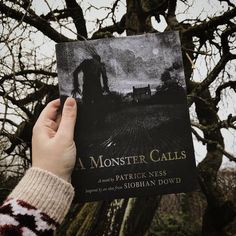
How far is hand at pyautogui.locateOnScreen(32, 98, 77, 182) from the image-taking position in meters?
1.24

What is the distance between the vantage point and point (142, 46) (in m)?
1.56

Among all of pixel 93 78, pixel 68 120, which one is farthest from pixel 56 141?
pixel 93 78

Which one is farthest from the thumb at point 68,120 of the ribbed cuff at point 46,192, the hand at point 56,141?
the ribbed cuff at point 46,192

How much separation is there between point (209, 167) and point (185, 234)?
4.67 meters

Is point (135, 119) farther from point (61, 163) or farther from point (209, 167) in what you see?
point (209, 167)

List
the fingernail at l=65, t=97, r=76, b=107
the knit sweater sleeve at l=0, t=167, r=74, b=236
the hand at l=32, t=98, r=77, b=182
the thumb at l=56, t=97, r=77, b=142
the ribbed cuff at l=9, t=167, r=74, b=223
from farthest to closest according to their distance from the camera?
the fingernail at l=65, t=97, r=76, b=107, the thumb at l=56, t=97, r=77, b=142, the hand at l=32, t=98, r=77, b=182, the ribbed cuff at l=9, t=167, r=74, b=223, the knit sweater sleeve at l=0, t=167, r=74, b=236

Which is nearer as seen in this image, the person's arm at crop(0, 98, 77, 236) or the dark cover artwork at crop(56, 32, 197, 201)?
the person's arm at crop(0, 98, 77, 236)

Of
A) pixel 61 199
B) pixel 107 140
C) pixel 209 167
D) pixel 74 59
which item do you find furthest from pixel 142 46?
pixel 209 167

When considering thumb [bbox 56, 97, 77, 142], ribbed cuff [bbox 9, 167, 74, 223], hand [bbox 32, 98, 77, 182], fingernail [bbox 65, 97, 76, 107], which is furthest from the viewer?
fingernail [bbox 65, 97, 76, 107]

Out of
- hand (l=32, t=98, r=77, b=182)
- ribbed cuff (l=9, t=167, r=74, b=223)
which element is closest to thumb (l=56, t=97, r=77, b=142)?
hand (l=32, t=98, r=77, b=182)

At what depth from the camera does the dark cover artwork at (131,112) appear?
1502 millimetres

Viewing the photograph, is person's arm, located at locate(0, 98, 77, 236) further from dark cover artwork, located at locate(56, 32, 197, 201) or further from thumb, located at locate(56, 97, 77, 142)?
dark cover artwork, located at locate(56, 32, 197, 201)

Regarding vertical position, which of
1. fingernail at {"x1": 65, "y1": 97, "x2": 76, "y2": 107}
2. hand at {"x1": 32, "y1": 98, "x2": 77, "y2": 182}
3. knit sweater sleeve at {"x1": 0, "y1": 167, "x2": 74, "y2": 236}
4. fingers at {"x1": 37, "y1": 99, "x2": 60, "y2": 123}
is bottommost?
knit sweater sleeve at {"x1": 0, "y1": 167, "x2": 74, "y2": 236}

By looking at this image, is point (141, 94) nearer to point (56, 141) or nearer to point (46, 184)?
point (56, 141)
